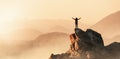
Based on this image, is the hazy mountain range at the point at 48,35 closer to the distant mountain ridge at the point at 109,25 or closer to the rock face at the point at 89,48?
the distant mountain ridge at the point at 109,25

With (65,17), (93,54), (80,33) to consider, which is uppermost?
(65,17)

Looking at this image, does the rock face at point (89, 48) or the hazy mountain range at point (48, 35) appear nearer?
the rock face at point (89, 48)

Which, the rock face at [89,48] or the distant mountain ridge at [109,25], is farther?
the distant mountain ridge at [109,25]

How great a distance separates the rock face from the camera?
20.4ft

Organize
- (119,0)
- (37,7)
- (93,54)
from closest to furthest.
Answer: (93,54), (119,0), (37,7)

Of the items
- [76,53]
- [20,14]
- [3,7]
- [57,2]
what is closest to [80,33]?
[76,53]

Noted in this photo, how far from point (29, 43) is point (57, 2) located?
1.05 metres

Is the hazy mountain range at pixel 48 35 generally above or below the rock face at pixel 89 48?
above

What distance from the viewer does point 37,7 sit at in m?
7.15

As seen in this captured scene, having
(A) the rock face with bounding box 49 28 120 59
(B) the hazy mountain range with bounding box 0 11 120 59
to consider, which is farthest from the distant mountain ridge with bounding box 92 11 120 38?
(A) the rock face with bounding box 49 28 120 59

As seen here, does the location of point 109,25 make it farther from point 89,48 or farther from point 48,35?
point 48,35

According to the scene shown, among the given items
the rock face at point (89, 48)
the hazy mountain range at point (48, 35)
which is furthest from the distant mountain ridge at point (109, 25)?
the rock face at point (89, 48)

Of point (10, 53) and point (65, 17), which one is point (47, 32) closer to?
point (65, 17)

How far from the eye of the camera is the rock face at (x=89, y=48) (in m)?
6.23
